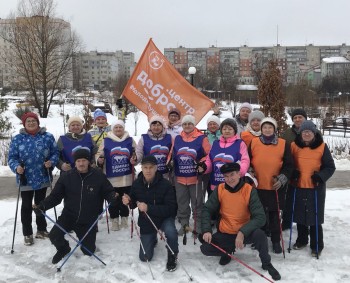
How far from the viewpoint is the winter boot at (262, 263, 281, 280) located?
380 centimetres

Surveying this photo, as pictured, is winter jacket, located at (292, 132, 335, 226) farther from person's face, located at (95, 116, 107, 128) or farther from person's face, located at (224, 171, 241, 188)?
person's face, located at (95, 116, 107, 128)

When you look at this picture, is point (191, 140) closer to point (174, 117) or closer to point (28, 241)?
point (174, 117)

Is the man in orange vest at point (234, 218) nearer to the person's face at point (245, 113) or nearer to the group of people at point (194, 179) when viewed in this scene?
the group of people at point (194, 179)

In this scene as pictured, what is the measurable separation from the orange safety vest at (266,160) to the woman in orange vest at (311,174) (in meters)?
0.23

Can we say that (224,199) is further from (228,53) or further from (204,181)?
(228,53)

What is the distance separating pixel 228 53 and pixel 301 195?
102 meters

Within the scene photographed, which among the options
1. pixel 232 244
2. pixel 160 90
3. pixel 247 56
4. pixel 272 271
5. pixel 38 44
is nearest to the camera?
pixel 272 271

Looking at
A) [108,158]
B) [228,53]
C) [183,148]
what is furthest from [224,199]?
[228,53]

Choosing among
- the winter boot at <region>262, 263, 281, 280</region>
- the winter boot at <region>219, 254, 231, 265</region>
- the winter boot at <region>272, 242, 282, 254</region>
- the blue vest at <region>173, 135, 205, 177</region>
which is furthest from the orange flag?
the winter boot at <region>262, 263, 281, 280</region>

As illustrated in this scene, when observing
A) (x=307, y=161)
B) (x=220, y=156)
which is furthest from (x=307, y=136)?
(x=220, y=156)

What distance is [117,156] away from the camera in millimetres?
4984

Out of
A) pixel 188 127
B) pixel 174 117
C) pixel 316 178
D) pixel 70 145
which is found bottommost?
pixel 316 178

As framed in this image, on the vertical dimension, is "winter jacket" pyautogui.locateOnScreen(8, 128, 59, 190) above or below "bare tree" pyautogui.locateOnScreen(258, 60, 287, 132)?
below

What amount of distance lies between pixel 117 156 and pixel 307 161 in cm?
260
